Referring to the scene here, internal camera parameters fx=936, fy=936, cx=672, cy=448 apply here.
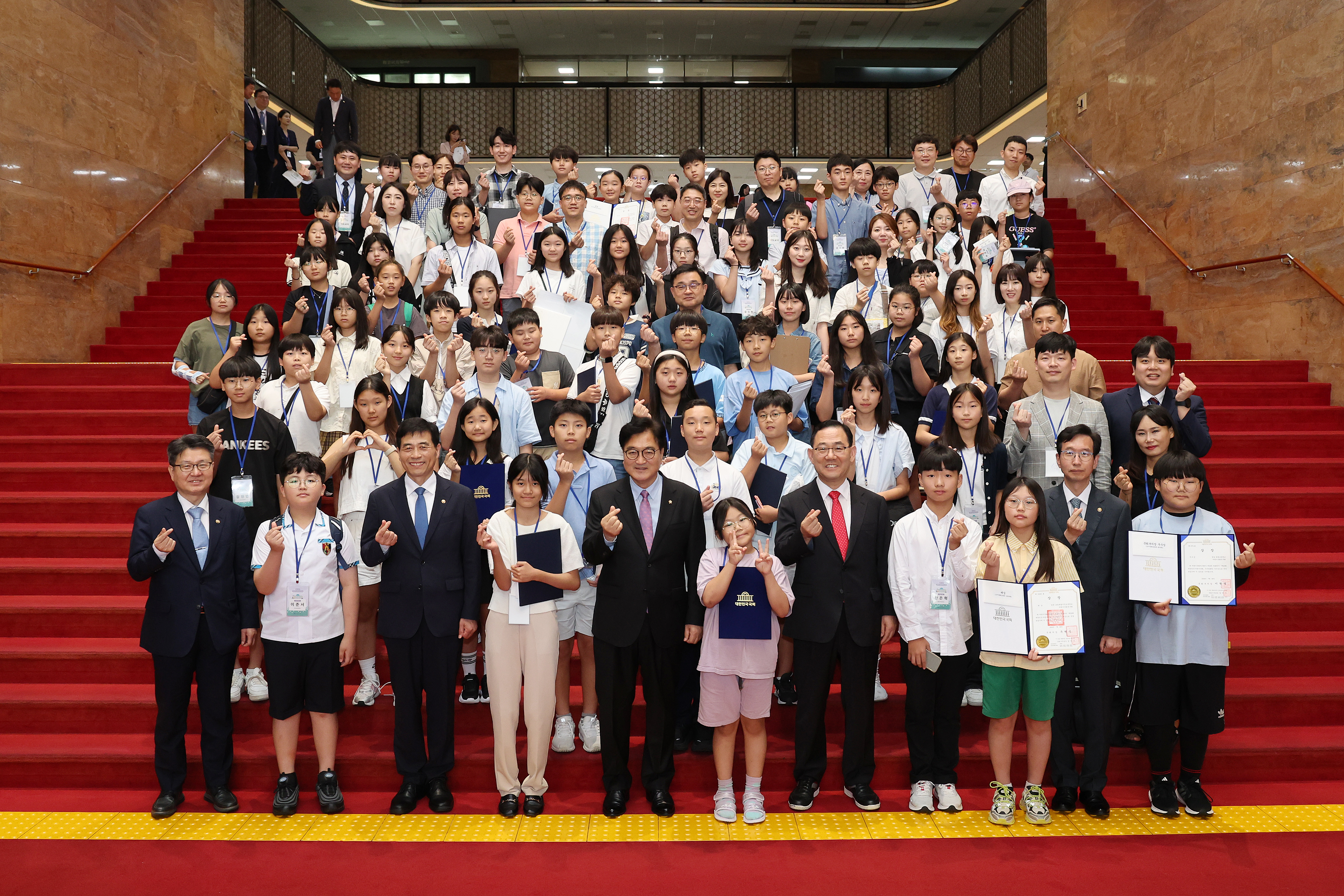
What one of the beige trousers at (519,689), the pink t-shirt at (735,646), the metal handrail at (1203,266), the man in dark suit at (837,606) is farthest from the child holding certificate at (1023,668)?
the metal handrail at (1203,266)

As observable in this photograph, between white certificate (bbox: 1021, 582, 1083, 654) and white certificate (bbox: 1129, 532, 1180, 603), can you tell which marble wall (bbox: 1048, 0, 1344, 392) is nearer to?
white certificate (bbox: 1129, 532, 1180, 603)

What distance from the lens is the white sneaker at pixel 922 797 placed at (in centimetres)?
409

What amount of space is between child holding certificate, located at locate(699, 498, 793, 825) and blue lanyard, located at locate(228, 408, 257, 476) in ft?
7.73

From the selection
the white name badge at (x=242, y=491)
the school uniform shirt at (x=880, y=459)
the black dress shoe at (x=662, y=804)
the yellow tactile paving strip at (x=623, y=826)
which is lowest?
the yellow tactile paving strip at (x=623, y=826)

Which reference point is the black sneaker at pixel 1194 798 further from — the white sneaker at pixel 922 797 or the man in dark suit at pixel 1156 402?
the man in dark suit at pixel 1156 402

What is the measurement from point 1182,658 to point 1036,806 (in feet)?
2.97

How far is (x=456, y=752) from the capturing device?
4.47 m

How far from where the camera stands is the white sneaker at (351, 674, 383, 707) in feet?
15.1

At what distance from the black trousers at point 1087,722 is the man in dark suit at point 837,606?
0.79 m

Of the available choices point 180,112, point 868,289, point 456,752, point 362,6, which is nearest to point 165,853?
point 456,752

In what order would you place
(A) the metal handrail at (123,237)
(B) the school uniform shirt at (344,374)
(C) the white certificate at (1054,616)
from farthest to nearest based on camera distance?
(A) the metal handrail at (123,237), (B) the school uniform shirt at (344,374), (C) the white certificate at (1054,616)

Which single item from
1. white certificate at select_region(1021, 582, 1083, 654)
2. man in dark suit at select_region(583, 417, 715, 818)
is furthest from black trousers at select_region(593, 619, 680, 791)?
white certificate at select_region(1021, 582, 1083, 654)

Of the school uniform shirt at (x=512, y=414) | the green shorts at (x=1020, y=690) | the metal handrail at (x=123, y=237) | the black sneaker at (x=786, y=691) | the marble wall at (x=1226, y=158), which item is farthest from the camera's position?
the metal handrail at (x=123, y=237)

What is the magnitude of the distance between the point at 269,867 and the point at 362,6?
1521 centimetres
